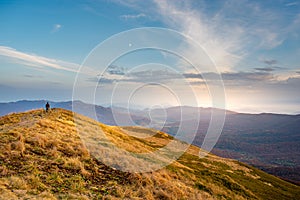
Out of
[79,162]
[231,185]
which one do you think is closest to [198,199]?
[79,162]

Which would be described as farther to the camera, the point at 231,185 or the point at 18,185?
the point at 231,185

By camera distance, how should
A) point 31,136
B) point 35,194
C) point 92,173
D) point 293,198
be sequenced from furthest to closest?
point 293,198
point 31,136
point 92,173
point 35,194

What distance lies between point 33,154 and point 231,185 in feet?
89.8


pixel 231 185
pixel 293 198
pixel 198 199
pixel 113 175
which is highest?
pixel 113 175

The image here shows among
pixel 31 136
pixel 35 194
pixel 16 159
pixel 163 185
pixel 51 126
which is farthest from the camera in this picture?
pixel 51 126

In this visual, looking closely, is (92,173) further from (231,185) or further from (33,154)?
(231,185)

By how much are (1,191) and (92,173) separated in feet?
24.2

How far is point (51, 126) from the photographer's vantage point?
101 ft

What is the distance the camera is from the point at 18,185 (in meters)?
13.0

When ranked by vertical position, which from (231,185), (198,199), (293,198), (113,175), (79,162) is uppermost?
(79,162)

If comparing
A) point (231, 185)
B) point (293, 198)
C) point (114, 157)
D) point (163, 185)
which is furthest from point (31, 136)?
point (293, 198)

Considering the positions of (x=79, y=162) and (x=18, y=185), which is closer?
(x=18, y=185)

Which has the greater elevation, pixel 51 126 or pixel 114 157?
pixel 51 126

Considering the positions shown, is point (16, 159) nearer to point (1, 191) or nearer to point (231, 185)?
point (1, 191)
